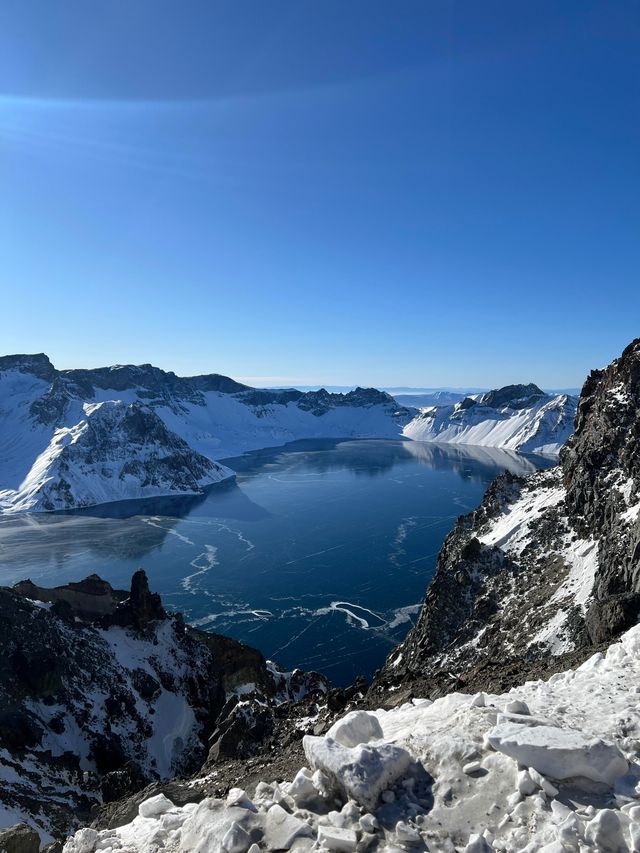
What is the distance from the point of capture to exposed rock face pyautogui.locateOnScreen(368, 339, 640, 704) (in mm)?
39031

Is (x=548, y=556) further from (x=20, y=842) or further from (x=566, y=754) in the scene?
(x=20, y=842)

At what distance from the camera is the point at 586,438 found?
2271 inches

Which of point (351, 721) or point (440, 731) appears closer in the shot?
point (440, 731)

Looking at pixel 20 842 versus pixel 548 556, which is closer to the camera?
pixel 20 842

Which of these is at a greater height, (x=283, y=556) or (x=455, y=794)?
(x=455, y=794)

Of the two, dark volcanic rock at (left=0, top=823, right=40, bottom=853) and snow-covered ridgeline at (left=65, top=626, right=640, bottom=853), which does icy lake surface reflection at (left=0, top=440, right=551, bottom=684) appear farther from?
snow-covered ridgeline at (left=65, top=626, right=640, bottom=853)

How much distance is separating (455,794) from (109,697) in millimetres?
40709

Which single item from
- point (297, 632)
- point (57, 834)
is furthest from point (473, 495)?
point (57, 834)

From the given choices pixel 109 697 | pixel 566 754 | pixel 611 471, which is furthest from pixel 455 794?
pixel 611 471

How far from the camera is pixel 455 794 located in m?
8.70

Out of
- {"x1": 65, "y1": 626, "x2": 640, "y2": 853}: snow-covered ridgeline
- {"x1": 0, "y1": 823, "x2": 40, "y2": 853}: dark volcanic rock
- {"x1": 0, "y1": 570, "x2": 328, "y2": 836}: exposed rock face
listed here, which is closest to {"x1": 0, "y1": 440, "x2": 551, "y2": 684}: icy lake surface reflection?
{"x1": 0, "y1": 570, "x2": 328, "y2": 836}: exposed rock face

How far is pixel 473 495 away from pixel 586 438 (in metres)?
99.3

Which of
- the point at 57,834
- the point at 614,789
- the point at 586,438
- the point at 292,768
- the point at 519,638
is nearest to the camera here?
the point at 614,789

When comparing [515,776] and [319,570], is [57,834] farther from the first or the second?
[319,570]
